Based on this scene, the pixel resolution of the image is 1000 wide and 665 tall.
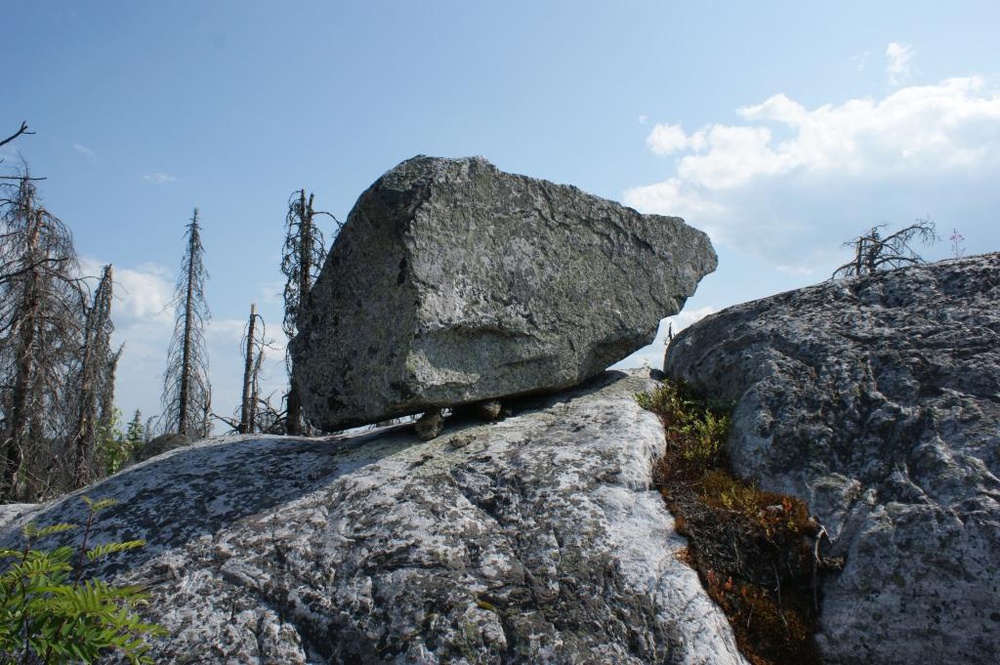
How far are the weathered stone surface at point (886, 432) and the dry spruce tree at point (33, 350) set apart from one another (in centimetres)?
944

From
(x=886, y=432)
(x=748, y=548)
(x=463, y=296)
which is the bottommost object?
(x=748, y=548)

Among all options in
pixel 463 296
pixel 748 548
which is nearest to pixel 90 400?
pixel 463 296

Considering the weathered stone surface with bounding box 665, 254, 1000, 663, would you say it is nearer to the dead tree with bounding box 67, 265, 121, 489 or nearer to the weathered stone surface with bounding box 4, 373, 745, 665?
the weathered stone surface with bounding box 4, 373, 745, 665

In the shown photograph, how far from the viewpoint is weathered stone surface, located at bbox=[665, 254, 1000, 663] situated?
16.2 ft

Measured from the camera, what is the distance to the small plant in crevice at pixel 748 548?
5086 millimetres

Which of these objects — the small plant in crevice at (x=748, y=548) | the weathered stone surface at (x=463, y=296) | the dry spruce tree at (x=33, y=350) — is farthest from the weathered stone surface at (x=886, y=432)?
the dry spruce tree at (x=33, y=350)

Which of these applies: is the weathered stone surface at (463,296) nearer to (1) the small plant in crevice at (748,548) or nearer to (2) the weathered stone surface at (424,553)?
(2) the weathered stone surface at (424,553)

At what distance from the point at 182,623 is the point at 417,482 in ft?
6.62

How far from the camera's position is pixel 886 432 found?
6.23m

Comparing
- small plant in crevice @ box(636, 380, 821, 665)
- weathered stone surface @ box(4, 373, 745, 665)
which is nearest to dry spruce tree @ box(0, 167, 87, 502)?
weathered stone surface @ box(4, 373, 745, 665)

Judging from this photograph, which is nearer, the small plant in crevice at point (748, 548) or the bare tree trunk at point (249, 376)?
the small plant in crevice at point (748, 548)

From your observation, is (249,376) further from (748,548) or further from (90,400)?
(748,548)

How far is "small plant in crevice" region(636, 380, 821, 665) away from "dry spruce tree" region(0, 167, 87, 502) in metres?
9.22

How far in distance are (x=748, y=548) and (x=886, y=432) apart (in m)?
1.73
